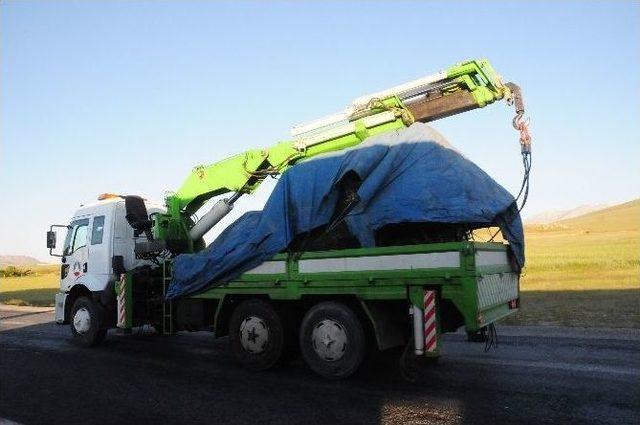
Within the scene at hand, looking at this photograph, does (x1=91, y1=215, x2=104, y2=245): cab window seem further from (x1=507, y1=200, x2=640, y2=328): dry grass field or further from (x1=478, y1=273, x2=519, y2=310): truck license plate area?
(x1=507, y1=200, x2=640, y2=328): dry grass field

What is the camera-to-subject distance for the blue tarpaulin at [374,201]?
20.9 ft

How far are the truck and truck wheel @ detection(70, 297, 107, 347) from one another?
0.02 meters

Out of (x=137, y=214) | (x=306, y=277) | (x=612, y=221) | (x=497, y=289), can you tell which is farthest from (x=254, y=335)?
(x=612, y=221)

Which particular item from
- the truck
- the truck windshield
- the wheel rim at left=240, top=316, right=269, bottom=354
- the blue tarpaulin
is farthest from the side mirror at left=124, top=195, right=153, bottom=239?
the wheel rim at left=240, top=316, right=269, bottom=354

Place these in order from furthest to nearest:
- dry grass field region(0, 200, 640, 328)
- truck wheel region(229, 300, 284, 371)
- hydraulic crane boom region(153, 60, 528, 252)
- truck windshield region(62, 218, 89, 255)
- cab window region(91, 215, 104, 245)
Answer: dry grass field region(0, 200, 640, 328) → truck windshield region(62, 218, 89, 255) → cab window region(91, 215, 104, 245) → hydraulic crane boom region(153, 60, 528, 252) → truck wheel region(229, 300, 284, 371)

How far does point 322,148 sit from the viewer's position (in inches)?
343

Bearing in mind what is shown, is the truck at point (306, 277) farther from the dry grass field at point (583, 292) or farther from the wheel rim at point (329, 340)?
the dry grass field at point (583, 292)

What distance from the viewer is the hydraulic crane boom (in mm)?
7660

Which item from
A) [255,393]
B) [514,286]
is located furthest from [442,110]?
Answer: [255,393]

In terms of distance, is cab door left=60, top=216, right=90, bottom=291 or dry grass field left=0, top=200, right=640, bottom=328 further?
dry grass field left=0, top=200, right=640, bottom=328

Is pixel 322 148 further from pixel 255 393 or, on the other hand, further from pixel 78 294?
pixel 78 294

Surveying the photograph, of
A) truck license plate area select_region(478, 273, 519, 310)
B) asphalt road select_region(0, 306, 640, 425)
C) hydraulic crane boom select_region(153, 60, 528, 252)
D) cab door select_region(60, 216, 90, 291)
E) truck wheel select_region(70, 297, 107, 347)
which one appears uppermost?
hydraulic crane boom select_region(153, 60, 528, 252)

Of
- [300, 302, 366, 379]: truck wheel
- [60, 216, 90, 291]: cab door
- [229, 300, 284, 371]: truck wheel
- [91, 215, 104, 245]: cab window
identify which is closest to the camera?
[300, 302, 366, 379]: truck wheel

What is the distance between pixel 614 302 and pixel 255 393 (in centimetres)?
1338
